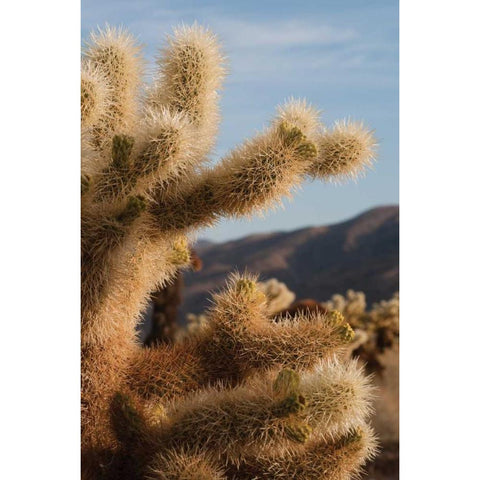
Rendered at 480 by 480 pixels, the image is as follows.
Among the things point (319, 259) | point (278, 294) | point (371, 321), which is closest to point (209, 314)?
point (319, 259)

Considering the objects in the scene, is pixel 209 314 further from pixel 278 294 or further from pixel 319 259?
pixel 278 294

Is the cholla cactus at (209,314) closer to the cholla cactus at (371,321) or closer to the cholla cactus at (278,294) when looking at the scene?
the cholla cactus at (278,294)

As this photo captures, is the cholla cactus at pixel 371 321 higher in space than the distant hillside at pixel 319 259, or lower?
lower

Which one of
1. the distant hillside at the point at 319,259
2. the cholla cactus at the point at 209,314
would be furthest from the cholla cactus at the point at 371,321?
the cholla cactus at the point at 209,314

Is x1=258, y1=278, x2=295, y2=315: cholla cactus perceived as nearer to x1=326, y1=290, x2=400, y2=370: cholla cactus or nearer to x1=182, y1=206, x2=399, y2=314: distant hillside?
x1=182, y1=206, x2=399, y2=314: distant hillside
